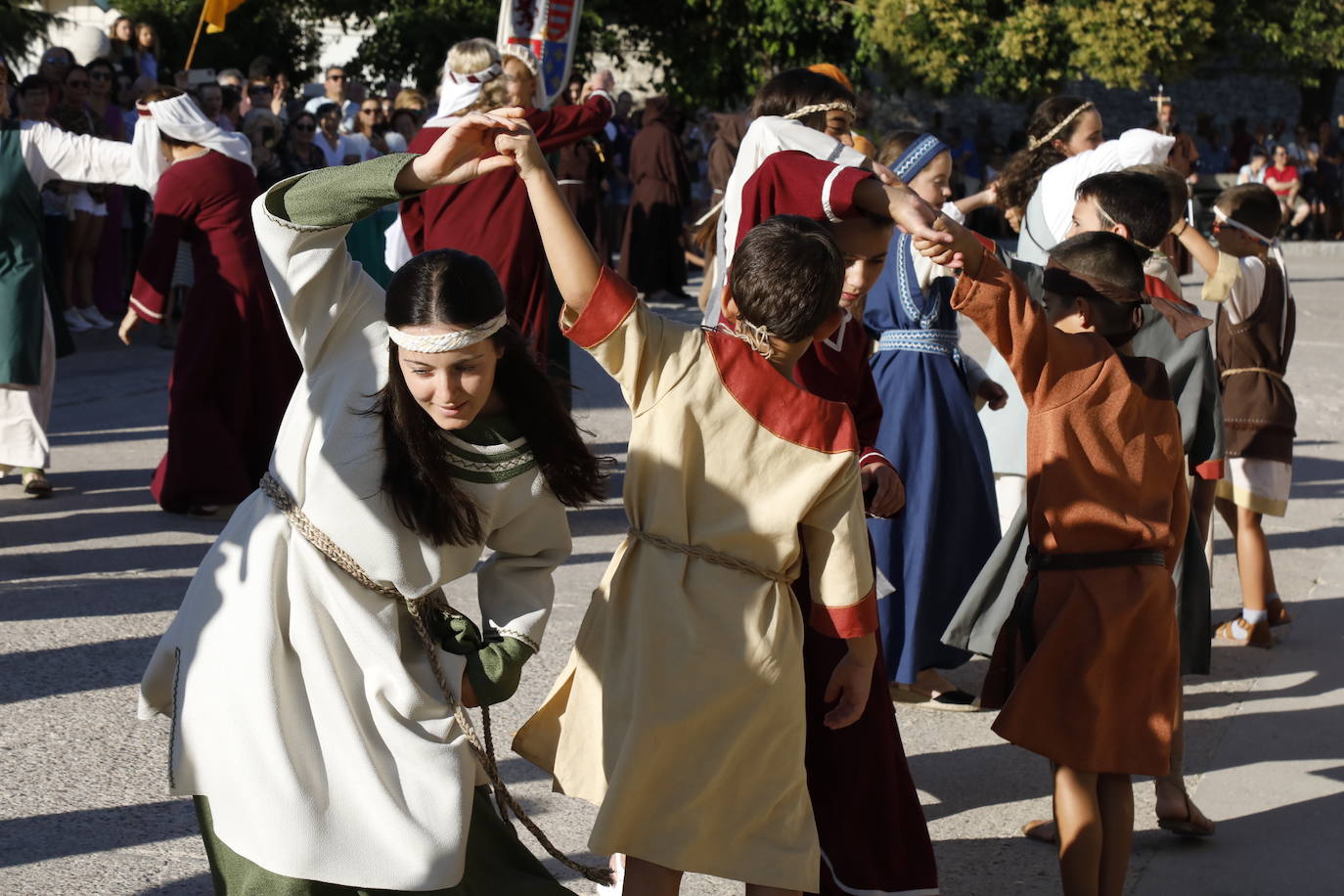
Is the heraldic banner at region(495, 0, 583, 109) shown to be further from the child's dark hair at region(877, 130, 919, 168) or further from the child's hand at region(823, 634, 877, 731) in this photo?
the child's hand at region(823, 634, 877, 731)

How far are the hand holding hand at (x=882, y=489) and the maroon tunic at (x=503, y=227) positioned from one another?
11.0 ft

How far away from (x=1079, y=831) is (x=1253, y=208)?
121 inches

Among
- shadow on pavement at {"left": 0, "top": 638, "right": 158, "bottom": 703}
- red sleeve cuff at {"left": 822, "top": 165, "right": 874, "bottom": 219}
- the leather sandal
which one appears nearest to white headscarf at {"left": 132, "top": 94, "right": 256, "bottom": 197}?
shadow on pavement at {"left": 0, "top": 638, "right": 158, "bottom": 703}

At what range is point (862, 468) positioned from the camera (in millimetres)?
3457

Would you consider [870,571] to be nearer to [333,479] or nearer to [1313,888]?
[333,479]

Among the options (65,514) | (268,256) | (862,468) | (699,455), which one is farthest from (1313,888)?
(65,514)

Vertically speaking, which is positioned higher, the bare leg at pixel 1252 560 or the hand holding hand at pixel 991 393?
the hand holding hand at pixel 991 393

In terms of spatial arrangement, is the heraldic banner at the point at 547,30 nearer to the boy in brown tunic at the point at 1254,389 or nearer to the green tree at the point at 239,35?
the boy in brown tunic at the point at 1254,389

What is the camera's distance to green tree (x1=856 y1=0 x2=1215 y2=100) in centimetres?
2417

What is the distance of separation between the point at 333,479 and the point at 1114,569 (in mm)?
1747

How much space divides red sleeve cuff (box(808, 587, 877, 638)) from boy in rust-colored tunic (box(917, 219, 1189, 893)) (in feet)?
2.26

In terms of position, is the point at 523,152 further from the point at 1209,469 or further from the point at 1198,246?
the point at 1198,246

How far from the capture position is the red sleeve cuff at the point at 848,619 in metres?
2.99

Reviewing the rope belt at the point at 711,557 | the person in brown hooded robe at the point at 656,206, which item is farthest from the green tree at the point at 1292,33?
the rope belt at the point at 711,557
